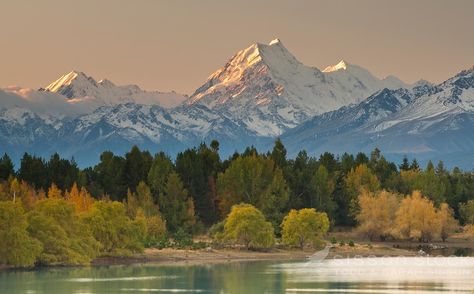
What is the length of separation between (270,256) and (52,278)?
50104mm

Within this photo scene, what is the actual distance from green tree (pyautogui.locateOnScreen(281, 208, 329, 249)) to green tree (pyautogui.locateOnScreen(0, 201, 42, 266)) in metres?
51.9

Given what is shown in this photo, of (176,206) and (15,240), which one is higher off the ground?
(176,206)

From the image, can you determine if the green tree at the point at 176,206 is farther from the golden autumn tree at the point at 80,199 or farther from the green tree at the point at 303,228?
the green tree at the point at 303,228

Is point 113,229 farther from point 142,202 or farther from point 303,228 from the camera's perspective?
point 303,228

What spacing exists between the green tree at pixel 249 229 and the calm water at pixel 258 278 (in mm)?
14718

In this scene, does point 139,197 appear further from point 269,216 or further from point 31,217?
point 31,217

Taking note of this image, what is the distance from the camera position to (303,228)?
17700 cm

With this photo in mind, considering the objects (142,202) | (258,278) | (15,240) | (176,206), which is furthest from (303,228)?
(15,240)

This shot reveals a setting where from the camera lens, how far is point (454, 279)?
124312 mm

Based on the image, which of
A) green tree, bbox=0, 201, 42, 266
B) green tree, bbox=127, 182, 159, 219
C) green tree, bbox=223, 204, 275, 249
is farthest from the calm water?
green tree, bbox=127, 182, 159, 219

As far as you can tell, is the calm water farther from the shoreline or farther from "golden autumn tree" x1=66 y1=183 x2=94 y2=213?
"golden autumn tree" x1=66 y1=183 x2=94 y2=213

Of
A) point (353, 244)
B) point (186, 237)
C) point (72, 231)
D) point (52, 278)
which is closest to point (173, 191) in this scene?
point (186, 237)

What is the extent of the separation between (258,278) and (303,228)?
169 feet

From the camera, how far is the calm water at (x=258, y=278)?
369ft
